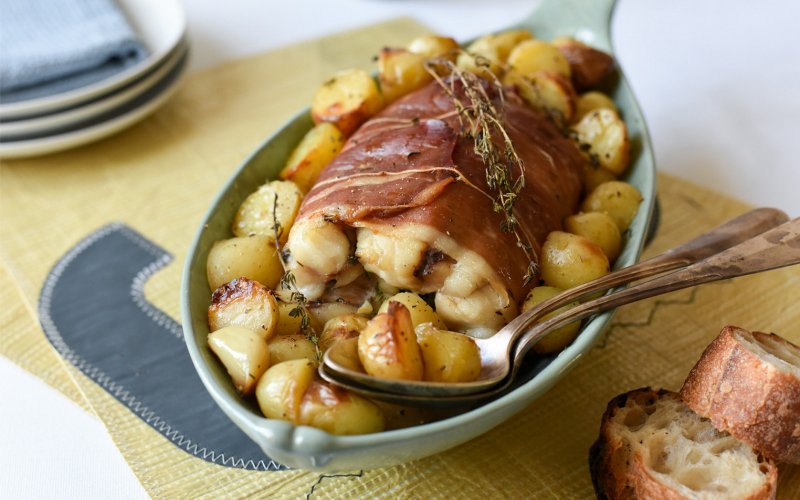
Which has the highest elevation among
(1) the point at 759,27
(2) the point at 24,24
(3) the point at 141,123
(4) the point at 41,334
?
(1) the point at 759,27

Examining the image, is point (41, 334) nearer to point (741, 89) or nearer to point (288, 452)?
point (288, 452)

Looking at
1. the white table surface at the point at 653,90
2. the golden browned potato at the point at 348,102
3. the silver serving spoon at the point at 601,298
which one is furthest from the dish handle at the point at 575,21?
the silver serving spoon at the point at 601,298

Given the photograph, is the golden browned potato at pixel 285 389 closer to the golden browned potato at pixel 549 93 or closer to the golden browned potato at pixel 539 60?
the golden browned potato at pixel 549 93

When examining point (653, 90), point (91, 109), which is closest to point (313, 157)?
point (91, 109)

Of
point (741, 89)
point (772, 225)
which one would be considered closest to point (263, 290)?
point (772, 225)

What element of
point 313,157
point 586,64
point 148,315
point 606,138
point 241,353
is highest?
point 586,64

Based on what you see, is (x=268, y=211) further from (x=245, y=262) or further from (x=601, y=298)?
(x=601, y=298)
